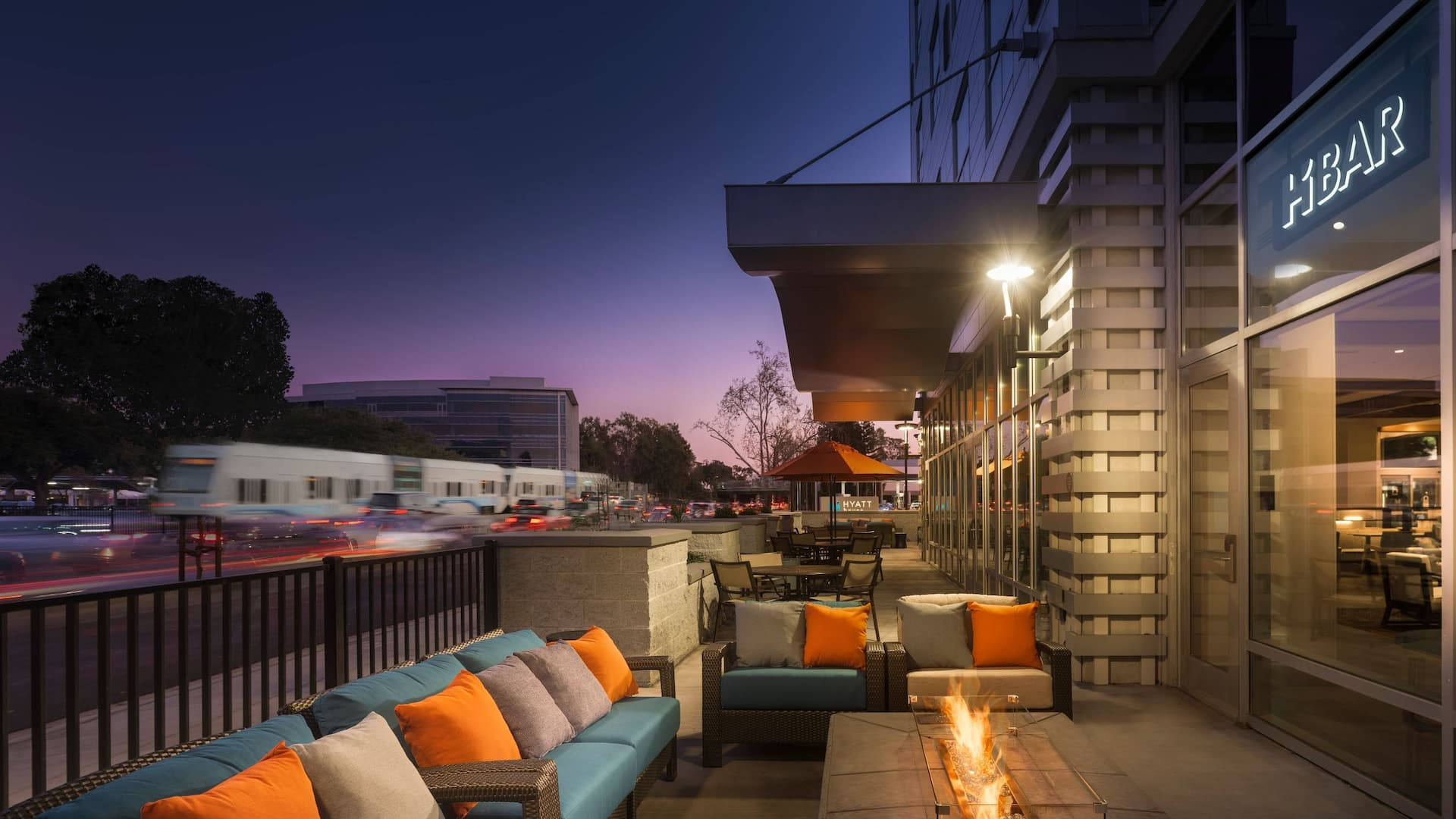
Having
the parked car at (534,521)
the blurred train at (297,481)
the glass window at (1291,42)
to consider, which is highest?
the glass window at (1291,42)

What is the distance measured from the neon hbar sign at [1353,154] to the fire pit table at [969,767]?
2964 millimetres

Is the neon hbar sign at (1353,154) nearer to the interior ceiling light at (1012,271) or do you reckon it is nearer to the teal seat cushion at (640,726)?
the interior ceiling light at (1012,271)

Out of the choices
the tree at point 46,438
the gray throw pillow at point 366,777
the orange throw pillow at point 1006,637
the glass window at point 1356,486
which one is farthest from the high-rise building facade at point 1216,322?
the tree at point 46,438

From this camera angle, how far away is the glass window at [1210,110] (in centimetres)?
562

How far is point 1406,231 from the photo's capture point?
12.3 feet

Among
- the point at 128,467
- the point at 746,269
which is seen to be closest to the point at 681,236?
the point at 746,269

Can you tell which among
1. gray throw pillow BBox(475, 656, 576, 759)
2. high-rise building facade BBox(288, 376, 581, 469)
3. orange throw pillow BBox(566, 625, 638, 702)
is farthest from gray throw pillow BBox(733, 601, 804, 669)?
high-rise building facade BBox(288, 376, 581, 469)

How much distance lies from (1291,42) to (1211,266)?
146cm

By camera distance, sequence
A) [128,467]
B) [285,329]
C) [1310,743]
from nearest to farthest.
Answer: [1310,743]
[128,467]
[285,329]

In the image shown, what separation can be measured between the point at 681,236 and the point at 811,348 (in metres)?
18.3

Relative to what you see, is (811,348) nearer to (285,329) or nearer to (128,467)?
Result: (128,467)

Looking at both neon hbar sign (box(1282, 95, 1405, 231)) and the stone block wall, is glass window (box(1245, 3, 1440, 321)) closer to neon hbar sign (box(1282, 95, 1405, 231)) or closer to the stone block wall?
neon hbar sign (box(1282, 95, 1405, 231))

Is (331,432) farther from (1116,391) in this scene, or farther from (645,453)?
(1116,391)

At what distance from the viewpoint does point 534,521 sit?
2691 centimetres
